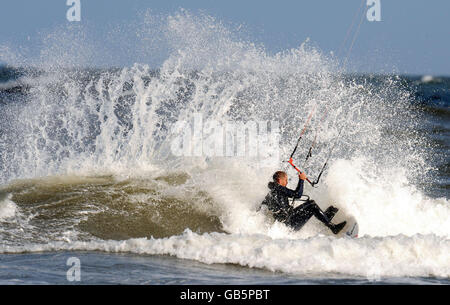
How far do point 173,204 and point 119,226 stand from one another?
1.35 meters

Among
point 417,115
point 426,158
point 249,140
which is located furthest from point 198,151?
point 417,115

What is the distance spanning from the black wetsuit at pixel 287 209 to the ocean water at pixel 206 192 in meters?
0.18

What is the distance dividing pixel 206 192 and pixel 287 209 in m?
2.22

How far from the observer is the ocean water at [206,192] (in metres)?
7.79

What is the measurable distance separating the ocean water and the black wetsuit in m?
0.18

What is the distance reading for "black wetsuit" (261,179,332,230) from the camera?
9781 mm

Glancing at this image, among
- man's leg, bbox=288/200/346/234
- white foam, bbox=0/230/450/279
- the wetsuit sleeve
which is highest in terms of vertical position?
the wetsuit sleeve

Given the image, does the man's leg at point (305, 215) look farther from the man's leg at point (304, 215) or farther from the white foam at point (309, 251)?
the white foam at point (309, 251)

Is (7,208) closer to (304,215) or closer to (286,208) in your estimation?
(286,208)

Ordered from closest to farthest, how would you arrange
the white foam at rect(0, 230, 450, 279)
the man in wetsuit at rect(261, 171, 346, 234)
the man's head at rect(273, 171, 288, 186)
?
the white foam at rect(0, 230, 450, 279), the man in wetsuit at rect(261, 171, 346, 234), the man's head at rect(273, 171, 288, 186)

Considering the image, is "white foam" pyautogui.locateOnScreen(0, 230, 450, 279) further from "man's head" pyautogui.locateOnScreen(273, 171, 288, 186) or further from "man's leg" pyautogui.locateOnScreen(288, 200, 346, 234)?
"man's head" pyautogui.locateOnScreen(273, 171, 288, 186)

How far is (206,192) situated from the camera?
37.8 ft

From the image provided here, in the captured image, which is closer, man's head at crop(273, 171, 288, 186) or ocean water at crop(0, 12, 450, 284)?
ocean water at crop(0, 12, 450, 284)

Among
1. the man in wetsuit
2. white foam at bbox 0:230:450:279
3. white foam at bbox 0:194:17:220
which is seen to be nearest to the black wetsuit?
the man in wetsuit
